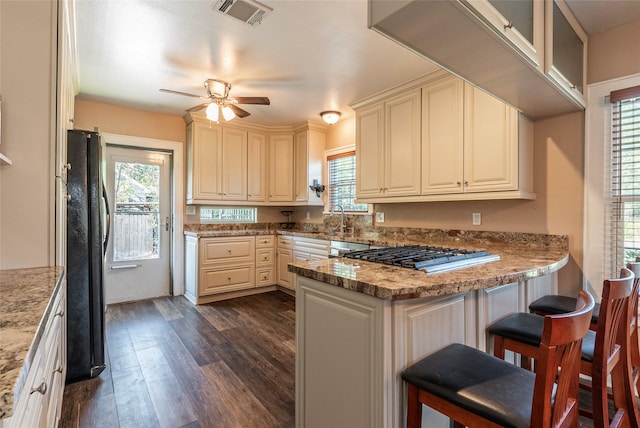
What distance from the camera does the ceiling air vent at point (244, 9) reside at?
6.52ft

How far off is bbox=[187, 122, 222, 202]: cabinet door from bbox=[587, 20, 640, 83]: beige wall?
402cm

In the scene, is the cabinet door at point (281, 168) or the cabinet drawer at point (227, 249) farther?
the cabinet door at point (281, 168)

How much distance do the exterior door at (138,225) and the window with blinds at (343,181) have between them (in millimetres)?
2304

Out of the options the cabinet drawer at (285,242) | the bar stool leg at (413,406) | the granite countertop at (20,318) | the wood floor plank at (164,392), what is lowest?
the wood floor plank at (164,392)

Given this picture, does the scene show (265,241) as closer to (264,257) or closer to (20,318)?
(264,257)

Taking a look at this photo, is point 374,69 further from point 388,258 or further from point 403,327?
point 403,327

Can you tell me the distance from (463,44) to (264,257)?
3.73 m

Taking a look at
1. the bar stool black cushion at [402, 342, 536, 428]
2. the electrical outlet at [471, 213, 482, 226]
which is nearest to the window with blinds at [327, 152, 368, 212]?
the electrical outlet at [471, 213, 482, 226]

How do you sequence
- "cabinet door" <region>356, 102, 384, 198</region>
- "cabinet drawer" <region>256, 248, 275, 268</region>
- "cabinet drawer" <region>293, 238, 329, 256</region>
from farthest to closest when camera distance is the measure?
"cabinet drawer" <region>256, 248, 275, 268</region> < "cabinet drawer" <region>293, 238, 329, 256</region> < "cabinet door" <region>356, 102, 384, 198</region>

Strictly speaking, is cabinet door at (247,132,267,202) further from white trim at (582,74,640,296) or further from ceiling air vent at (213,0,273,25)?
white trim at (582,74,640,296)

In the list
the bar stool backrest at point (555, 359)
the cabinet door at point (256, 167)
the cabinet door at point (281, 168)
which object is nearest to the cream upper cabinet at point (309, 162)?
the cabinet door at point (281, 168)

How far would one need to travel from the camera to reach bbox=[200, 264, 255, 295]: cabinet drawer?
4.02 m

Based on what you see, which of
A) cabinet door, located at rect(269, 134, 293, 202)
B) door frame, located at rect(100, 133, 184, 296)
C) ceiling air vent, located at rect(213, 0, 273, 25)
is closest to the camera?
ceiling air vent, located at rect(213, 0, 273, 25)

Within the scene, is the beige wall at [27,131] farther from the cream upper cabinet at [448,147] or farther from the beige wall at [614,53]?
the beige wall at [614,53]
